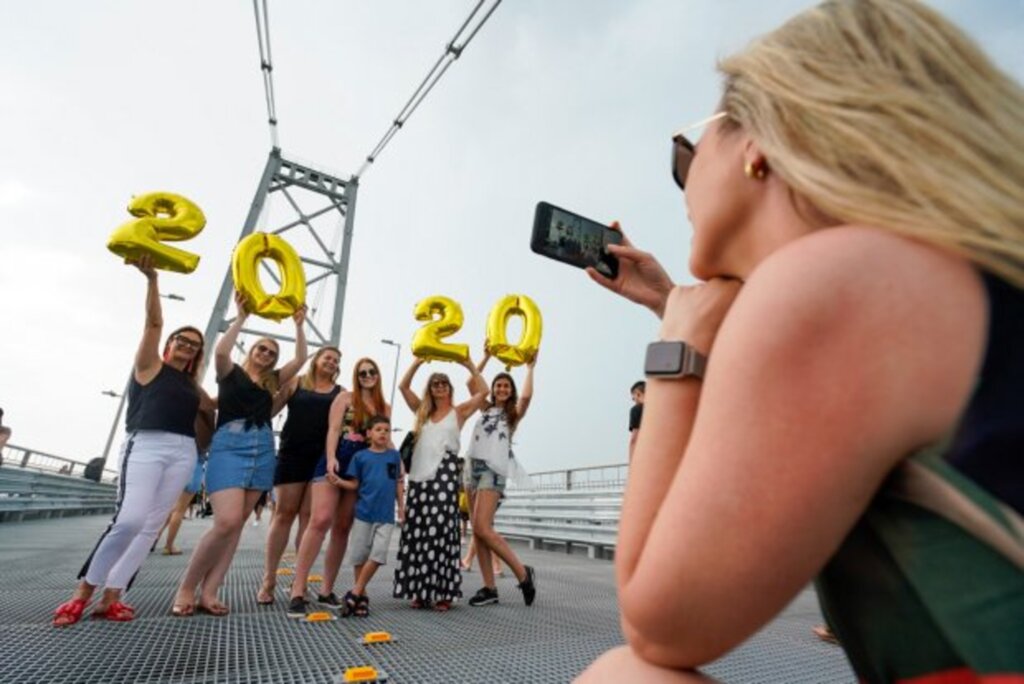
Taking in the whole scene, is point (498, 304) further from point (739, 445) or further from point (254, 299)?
point (739, 445)

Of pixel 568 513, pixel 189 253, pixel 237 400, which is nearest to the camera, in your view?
pixel 189 253

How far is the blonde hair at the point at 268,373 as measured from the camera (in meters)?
4.23

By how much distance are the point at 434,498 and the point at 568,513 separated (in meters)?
5.87

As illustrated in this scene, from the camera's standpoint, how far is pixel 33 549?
6391mm

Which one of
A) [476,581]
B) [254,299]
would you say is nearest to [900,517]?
[254,299]

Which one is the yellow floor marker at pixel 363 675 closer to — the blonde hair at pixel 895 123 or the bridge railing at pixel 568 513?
the blonde hair at pixel 895 123

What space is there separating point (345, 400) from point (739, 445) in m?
4.06

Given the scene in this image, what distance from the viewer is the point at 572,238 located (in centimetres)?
146

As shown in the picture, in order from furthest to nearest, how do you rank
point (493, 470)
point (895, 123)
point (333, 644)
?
point (493, 470)
point (333, 644)
point (895, 123)

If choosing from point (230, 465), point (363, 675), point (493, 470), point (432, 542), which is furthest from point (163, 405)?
point (493, 470)

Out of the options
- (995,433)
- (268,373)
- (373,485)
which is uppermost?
(268,373)

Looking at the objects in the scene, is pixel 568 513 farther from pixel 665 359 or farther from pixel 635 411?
pixel 665 359

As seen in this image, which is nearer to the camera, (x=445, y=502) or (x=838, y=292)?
(x=838, y=292)

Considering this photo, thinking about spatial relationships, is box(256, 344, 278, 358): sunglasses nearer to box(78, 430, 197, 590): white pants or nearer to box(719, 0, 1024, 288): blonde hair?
box(78, 430, 197, 590): white pants
